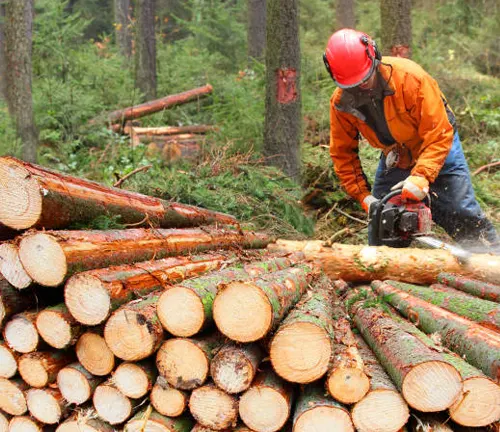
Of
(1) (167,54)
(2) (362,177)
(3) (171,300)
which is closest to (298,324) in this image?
(3) (171,300)

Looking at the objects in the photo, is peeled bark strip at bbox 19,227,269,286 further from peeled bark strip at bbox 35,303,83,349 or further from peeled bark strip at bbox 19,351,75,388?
peeled bark strip at bbox 19,351,75,388

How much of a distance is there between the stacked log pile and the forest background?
0.49m

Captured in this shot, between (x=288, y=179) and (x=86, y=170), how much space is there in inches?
136

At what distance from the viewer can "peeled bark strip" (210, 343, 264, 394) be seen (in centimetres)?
205

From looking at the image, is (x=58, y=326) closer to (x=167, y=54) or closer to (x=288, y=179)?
(x=288, y=179)

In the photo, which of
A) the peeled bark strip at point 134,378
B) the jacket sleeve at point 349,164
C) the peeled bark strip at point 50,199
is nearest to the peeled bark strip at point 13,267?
the peeled bark strip at point 50,199

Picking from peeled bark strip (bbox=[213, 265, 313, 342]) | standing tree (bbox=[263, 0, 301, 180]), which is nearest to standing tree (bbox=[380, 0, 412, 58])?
standing tree (bbox=[263, 0, 301, 180])

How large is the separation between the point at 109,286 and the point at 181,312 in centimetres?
37

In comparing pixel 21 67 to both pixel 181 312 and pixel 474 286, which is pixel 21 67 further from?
pixel 474 286

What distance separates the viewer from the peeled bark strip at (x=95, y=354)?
231 cm

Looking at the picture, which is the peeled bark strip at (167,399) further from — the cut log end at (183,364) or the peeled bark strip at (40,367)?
the peeled bark strip at (40,367)

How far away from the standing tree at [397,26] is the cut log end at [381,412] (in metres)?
6.62

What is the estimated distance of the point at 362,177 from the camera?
Result: 15.6ft

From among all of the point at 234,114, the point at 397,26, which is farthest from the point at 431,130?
the point at 234,114
